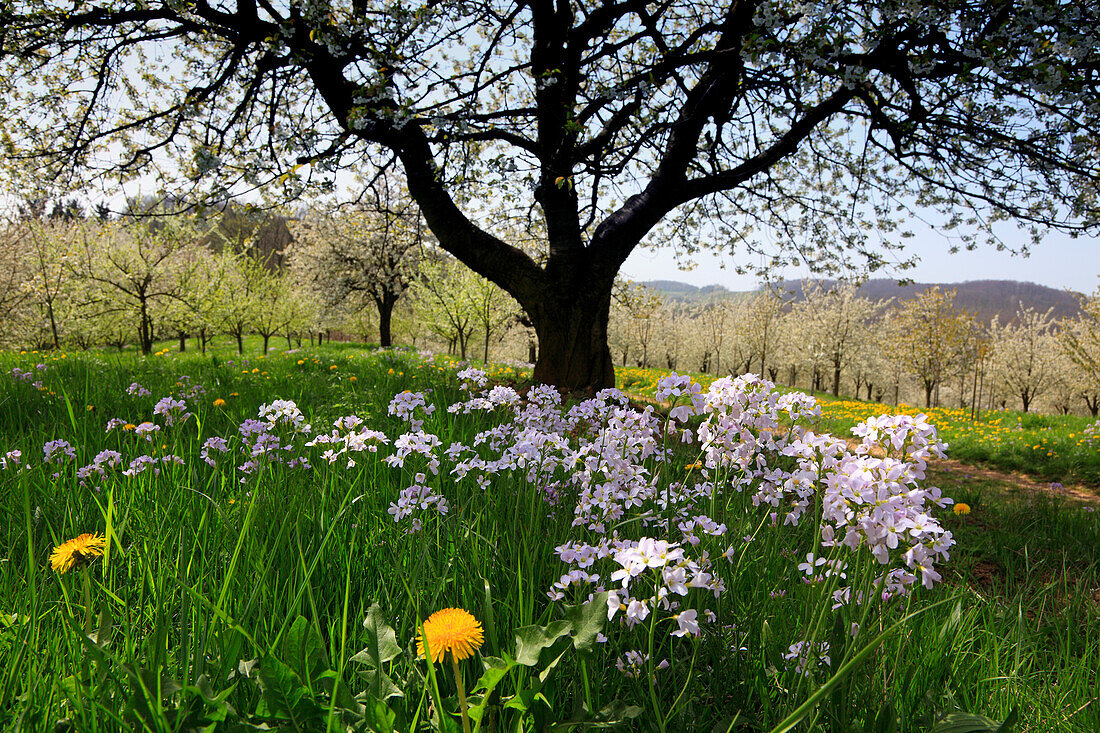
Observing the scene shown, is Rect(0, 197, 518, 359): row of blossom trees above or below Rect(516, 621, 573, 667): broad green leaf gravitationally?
above

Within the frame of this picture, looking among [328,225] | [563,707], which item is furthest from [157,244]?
[563,707]

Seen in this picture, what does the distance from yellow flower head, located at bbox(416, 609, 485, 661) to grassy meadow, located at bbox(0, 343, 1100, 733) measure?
0.01 m

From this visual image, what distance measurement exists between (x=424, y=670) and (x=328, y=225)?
2911cm

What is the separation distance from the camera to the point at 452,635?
3.59 ft

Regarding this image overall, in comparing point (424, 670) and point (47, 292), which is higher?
point (47, 292)

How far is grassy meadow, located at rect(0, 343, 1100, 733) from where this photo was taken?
117 centimetres

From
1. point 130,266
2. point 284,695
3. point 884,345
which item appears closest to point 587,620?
point 284,695

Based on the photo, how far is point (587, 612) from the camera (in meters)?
1.24

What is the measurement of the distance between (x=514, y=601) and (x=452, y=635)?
61 cm

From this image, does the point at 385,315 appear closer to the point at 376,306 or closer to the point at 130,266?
the point at 376,306

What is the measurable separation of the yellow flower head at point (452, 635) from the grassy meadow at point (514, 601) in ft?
0.03

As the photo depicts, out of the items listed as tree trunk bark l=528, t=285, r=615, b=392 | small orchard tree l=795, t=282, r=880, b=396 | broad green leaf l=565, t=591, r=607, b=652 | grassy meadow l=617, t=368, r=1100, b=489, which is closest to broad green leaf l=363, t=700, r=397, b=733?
broad green leaf l=565, t=591, r=607, b=652

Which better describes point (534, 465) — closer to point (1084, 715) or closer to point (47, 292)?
point (1084, 715)

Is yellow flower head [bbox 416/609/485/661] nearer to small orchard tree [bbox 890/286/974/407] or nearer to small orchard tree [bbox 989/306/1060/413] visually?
small orchard tree [bbox 890/286/974/407]
